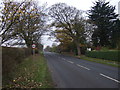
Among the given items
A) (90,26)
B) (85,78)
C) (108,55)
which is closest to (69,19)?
(90,26)

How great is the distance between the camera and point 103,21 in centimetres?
4022

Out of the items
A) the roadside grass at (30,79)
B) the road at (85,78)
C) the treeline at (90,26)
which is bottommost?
the road at (85,78)

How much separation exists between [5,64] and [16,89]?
6.25 feet

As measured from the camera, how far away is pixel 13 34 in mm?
8883

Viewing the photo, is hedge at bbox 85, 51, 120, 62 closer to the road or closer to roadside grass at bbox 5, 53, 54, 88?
the road

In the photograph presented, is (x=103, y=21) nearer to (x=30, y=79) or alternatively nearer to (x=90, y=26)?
(x=90, y=26)

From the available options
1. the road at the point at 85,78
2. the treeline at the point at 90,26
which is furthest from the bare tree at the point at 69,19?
the road at the point at 85,78

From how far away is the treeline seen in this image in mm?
34775

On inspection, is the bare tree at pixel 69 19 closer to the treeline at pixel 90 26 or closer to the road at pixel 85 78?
the treeline at pixel 90 26

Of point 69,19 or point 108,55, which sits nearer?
point 108,55

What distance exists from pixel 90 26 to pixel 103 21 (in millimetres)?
6556

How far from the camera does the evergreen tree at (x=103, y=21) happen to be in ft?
132

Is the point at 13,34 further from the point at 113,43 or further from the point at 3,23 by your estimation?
the point at 113,43

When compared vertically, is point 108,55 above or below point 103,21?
below
